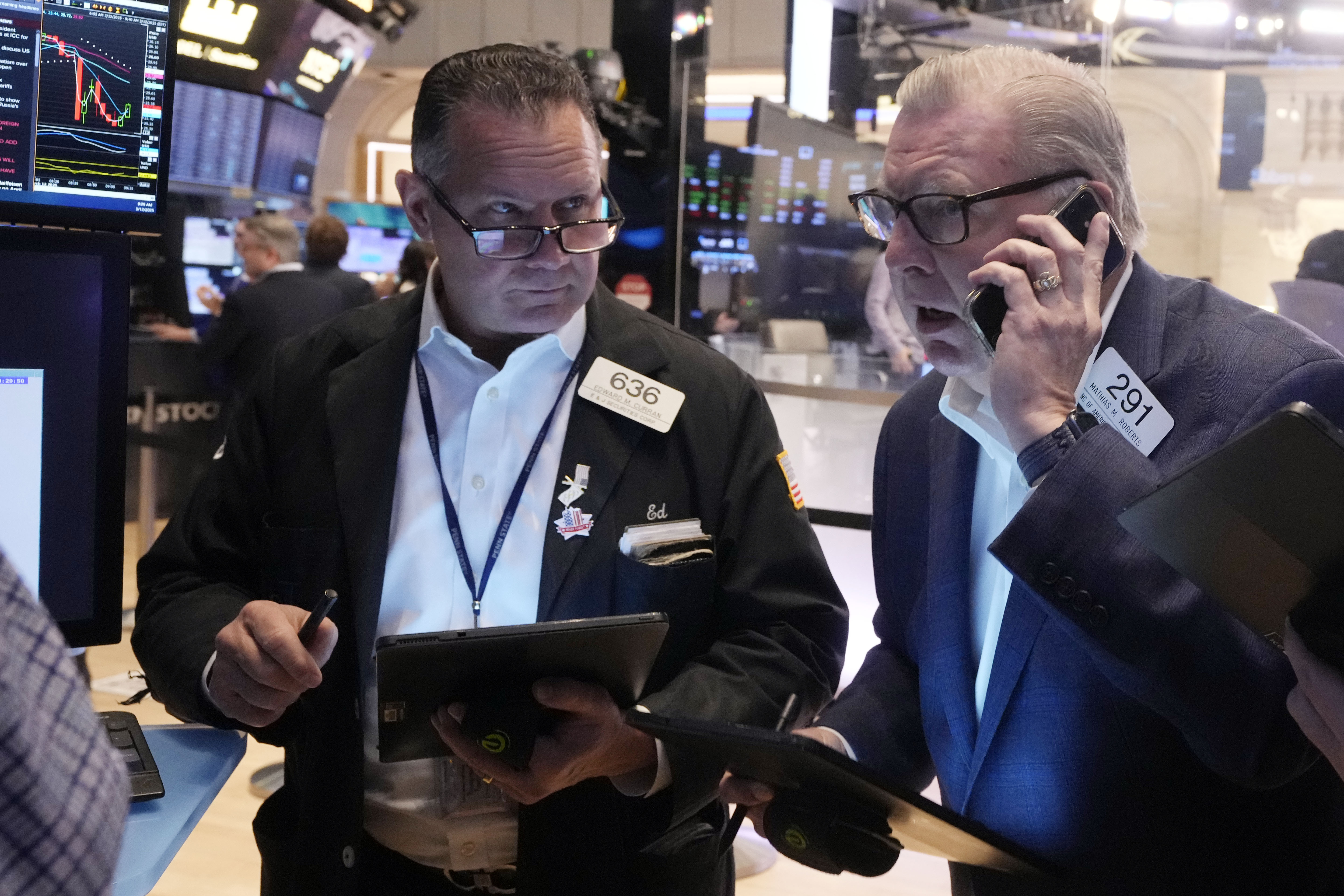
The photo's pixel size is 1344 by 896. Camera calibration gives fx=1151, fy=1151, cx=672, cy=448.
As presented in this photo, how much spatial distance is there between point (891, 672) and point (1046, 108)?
2.64ft

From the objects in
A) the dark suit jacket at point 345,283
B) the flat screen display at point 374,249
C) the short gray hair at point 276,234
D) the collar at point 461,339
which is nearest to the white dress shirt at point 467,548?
the collar at point 461,339

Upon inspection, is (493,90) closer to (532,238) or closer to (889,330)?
(532,238)

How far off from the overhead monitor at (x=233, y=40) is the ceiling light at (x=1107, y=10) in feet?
14.7

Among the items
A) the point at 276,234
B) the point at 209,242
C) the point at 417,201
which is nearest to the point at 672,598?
the point at 417,201

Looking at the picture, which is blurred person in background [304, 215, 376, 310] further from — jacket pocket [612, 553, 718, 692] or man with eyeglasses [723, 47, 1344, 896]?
man with eyeglasses [723, 47, 1344, 896]

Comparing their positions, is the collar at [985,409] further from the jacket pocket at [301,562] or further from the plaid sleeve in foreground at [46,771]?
the plaid sleeve in foreground at [46,771]

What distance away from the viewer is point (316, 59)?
734 centimetres

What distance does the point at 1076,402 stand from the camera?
1.28 metres

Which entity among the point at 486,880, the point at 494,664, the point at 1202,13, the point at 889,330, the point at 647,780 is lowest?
the point at 486,880

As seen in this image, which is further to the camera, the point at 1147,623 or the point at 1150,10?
the point at 1150,10

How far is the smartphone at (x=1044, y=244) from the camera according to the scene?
1.34 metres

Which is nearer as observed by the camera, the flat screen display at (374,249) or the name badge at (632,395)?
the name badge at (632,395)

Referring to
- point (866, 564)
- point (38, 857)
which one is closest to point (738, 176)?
point (866, 564)

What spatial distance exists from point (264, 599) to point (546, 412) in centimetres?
50
